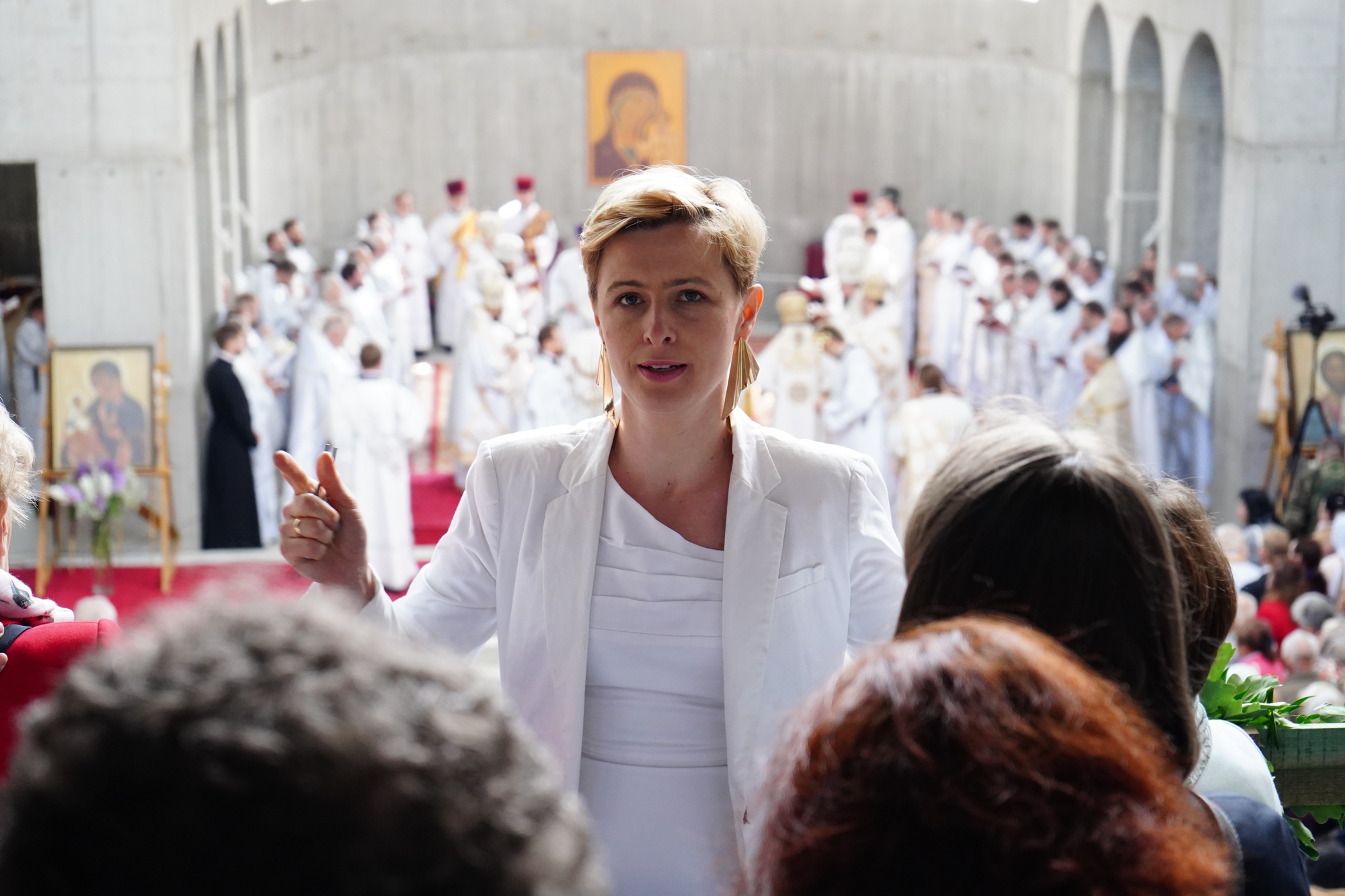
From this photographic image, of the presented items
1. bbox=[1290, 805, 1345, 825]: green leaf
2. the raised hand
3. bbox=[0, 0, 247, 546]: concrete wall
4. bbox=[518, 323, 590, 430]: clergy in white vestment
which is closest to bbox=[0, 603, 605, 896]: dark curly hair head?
the raised hand

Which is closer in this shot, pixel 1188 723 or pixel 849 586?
pixel 1188 723

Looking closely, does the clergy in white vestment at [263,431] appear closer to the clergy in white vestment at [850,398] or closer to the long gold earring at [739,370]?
the clergy in white vestment at [850,398]

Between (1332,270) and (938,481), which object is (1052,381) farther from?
(938,481)

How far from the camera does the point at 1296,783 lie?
7.46 ft

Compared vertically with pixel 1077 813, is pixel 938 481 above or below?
above

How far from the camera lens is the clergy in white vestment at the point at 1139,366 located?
11.9 meters

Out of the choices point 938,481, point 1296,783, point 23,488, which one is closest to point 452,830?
point 938,481

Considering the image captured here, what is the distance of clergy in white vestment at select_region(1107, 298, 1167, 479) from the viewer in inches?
468

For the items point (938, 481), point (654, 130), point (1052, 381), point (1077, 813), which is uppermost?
point (654, 130)

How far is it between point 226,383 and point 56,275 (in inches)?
57.7

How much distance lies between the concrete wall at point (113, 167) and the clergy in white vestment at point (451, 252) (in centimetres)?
487

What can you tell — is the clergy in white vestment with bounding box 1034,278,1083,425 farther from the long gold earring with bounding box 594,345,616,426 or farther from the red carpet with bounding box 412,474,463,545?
the long gold earring with bounding box 594,345,616,426

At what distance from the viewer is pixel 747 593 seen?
1.97m

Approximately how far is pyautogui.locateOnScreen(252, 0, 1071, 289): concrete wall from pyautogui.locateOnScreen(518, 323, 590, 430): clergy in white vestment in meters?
7.89
